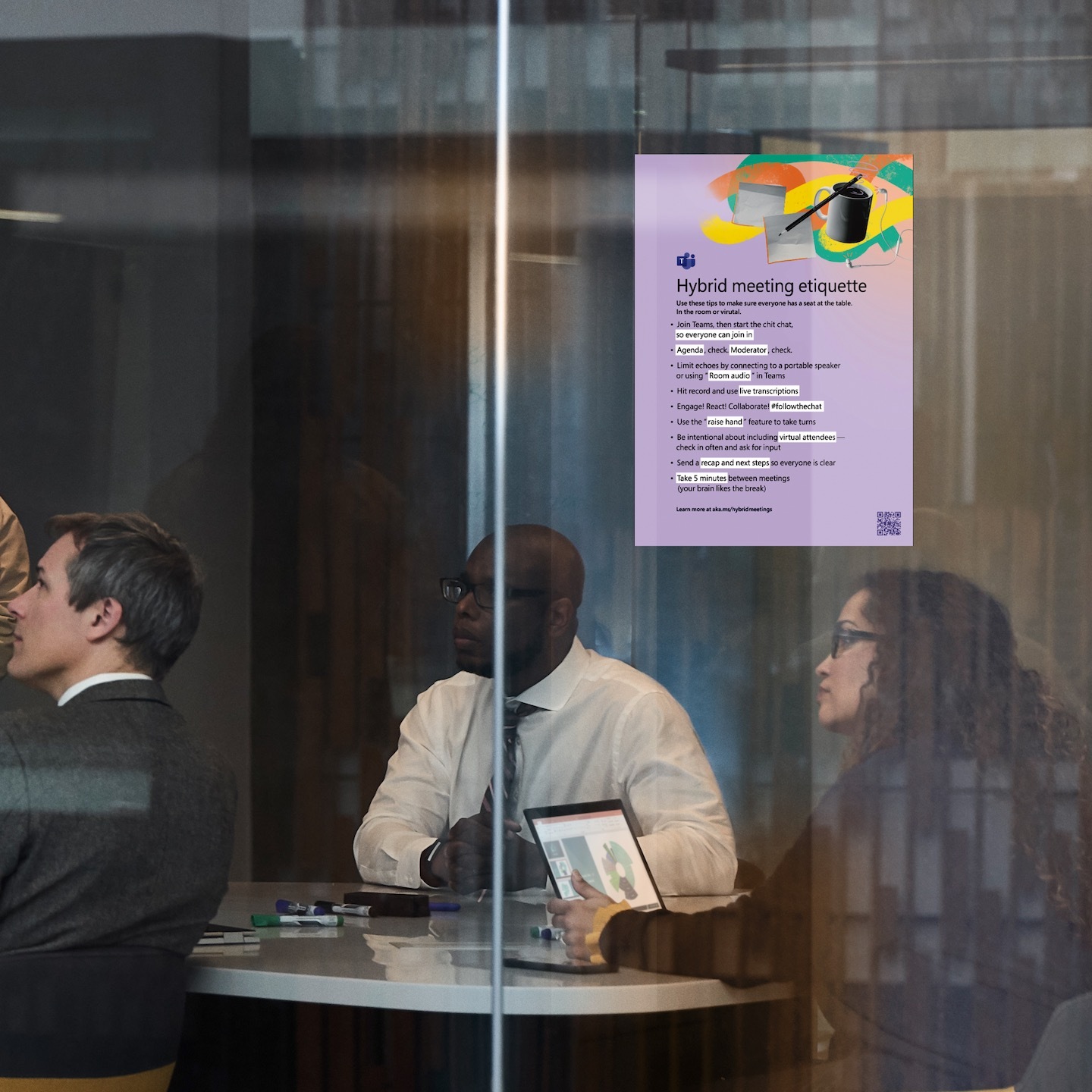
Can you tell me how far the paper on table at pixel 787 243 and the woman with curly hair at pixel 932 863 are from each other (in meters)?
0.56

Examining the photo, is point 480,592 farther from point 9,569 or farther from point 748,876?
point 9,569

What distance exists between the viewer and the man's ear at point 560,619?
8.18 feet

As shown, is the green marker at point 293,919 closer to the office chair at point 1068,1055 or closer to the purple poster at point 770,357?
the purple poster at point 770,357

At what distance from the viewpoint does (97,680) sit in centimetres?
242

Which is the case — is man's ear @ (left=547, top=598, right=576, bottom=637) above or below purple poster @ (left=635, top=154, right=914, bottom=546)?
below

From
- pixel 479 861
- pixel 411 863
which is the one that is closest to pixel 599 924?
pixel 479 861

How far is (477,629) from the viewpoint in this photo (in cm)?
250

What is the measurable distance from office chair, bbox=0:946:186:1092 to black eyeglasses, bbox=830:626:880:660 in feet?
3.92

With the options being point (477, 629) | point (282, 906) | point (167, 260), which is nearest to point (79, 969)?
point (282, 906)

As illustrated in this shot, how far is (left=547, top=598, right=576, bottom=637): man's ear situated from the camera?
2.49 m

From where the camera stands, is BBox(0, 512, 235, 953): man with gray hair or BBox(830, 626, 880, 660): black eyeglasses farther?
BBox(830, 626, 880, 660): black eyeglasses

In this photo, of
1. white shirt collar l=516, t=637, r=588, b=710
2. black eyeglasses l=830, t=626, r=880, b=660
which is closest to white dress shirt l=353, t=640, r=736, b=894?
white shirt collar l=516, t=637, r=588, b=710

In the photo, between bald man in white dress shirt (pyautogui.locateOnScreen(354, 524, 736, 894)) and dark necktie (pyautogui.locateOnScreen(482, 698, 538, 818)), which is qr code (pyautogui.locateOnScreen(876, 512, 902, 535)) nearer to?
bald man in white dress shirt (pyautogui.locateOnScreen(354, 524, 736, 894))

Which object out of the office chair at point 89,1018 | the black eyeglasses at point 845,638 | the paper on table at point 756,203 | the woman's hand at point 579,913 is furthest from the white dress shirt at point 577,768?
the paper on table at point 756,203
